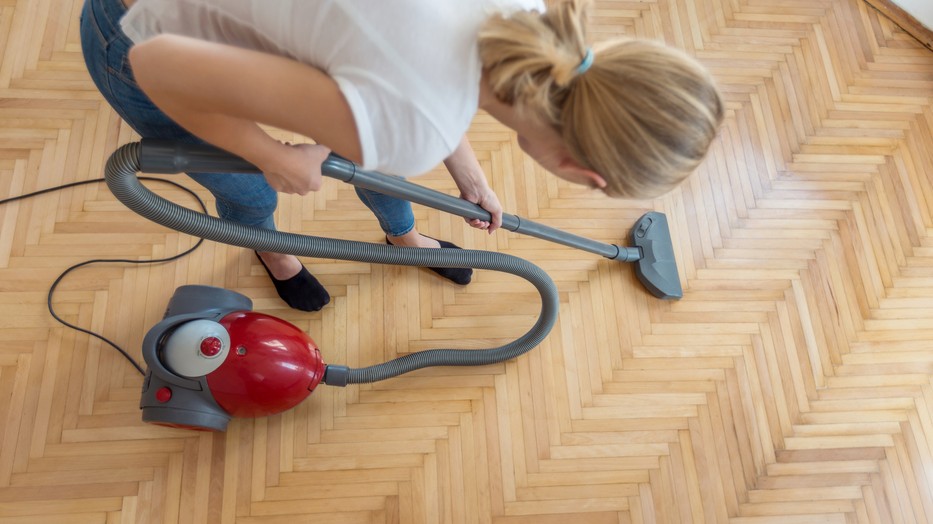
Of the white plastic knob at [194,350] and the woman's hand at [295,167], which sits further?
the white plastic knob at [194,350]

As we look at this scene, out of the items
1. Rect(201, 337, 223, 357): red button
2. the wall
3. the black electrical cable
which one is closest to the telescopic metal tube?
Rect(201, 337, 223, 357): red button

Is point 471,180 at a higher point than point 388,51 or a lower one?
higher

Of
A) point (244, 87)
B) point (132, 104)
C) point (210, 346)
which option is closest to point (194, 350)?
point (210, 346)

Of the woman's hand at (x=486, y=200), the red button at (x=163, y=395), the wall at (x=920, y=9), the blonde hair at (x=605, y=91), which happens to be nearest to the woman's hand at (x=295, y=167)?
the blonde hair at (x=605, y=91)

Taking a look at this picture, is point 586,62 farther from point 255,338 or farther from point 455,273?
point 455,273

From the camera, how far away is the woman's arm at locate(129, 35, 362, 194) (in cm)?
64

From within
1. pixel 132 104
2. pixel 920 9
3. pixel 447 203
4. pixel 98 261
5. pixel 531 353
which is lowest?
pixel 98 261

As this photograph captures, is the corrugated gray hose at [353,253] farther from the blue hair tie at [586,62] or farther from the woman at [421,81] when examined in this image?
the blue hair tie at [586,62]

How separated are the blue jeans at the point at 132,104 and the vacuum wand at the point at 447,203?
0.07 metres

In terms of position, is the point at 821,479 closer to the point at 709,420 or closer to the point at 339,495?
the point at 709,420

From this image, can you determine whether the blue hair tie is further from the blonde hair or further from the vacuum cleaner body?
the vacuum cleaner body

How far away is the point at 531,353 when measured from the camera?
1603 mm

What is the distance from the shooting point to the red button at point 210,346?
1.21 meters

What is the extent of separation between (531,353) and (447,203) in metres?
0.57
